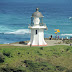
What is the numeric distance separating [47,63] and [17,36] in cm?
4104

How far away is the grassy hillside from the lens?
33.6 meters

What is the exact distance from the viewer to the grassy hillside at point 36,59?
3359 centimetres

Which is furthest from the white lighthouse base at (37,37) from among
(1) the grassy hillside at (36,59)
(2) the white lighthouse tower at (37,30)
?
(1) the grassy hillside at (36,59)

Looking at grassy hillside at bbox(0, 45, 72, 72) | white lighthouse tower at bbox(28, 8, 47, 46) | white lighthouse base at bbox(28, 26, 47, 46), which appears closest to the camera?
grassy hillside at bbox(0, 45, 72, 72)

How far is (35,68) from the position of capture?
3369cm

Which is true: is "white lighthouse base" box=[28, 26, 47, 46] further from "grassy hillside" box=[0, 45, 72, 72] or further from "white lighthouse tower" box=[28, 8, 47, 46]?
"grassy hillside" box=[0, 45, 72, 72]

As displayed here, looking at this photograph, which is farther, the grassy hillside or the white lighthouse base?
the white lighthouse base

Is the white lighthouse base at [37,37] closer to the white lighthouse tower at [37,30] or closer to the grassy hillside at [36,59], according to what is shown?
the white lighthouse tower at [37,30]

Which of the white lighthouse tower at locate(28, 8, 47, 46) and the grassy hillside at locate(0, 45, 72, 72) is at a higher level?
the white lighthouse tower at locate(28, 8, 47, 46)

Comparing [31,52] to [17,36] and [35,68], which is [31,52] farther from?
[17,36]

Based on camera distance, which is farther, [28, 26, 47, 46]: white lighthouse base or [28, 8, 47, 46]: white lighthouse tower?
[28, 26, 47, 46]: white lighthouse base

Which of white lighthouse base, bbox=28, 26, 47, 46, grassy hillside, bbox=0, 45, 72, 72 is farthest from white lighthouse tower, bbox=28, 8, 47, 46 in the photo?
grassy hillside, bbox=0, 45, 72, 72

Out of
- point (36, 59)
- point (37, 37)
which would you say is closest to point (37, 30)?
point (37, 37)

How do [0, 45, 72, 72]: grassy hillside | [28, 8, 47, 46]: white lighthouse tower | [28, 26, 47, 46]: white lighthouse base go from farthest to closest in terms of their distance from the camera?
[28, 26, 47, 46]: white lighthouse base < [28, 8, 47, 46]: white lighthouse tower < [0, 45, 72, 72]: grassy hillside
